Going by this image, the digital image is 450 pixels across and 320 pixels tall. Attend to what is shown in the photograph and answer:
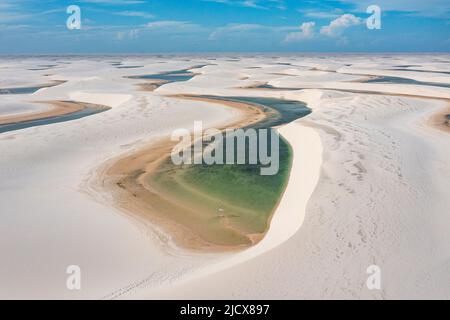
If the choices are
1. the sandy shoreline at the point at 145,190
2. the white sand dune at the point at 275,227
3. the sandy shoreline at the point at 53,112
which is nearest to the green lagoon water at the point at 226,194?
the sandy shoreline at the point at 145,190

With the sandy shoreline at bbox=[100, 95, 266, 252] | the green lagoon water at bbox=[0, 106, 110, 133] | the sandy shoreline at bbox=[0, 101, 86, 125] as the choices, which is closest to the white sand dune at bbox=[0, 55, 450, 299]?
the sandy shoreline at bbox=[100, 95, 266, 252]

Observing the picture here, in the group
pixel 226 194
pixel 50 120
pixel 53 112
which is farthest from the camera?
pixel 53 112

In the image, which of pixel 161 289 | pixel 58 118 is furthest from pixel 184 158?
pixel 58 118

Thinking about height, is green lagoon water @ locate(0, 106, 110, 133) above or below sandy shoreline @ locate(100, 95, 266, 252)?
above

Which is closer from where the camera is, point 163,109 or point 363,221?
point 363,221

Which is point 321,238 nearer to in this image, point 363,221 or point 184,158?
point 363,221

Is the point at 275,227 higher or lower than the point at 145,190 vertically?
lower

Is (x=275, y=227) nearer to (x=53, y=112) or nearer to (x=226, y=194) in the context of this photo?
(x=226, y=194)

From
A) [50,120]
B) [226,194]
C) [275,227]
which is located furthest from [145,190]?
[50,120]

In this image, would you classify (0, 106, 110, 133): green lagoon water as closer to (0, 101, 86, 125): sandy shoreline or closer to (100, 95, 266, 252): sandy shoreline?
(0, 101, 86, 125): sandy shoreline

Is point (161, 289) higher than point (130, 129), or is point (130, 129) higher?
point (130, 129)

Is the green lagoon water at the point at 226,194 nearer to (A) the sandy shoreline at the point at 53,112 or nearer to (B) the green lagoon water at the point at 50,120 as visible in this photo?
(B) the green lagoon water at the point at 50,120
